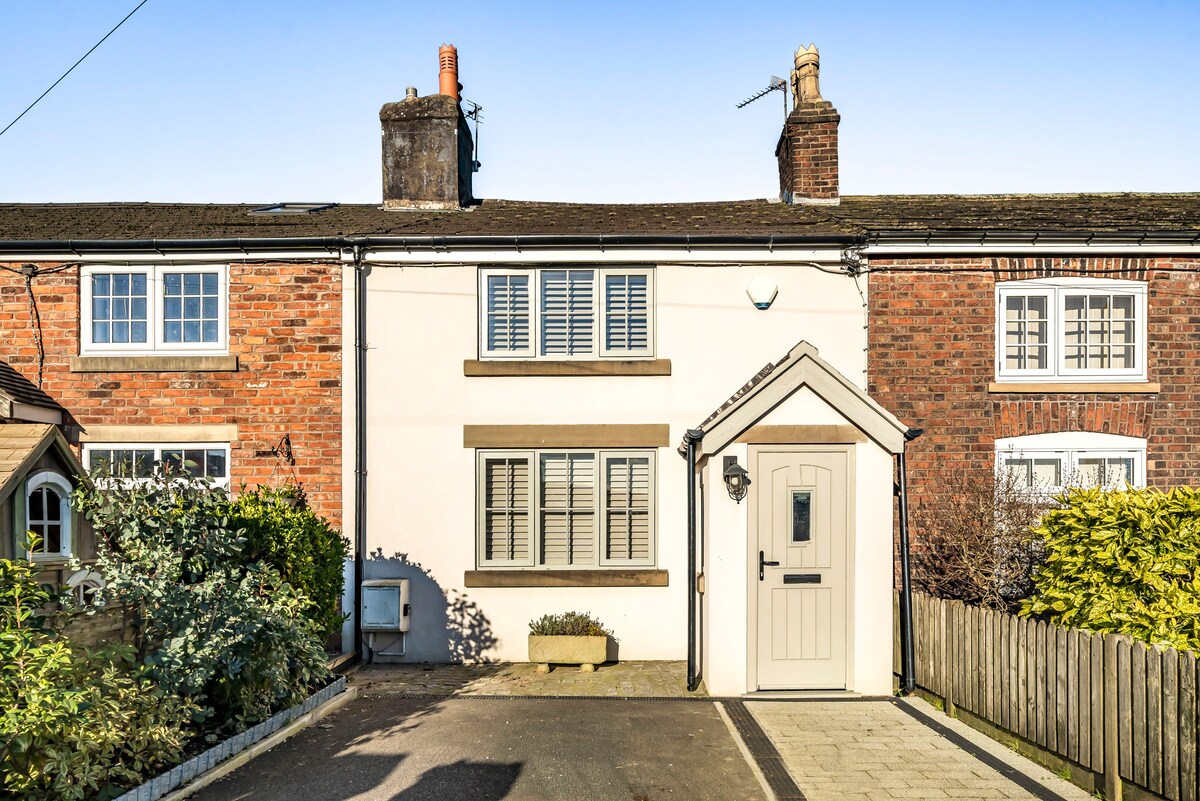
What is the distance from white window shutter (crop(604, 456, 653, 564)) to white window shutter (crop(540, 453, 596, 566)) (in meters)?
0.22

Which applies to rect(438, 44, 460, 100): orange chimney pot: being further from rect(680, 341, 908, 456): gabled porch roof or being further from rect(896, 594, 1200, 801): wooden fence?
rect(896, 594, 1200, 801): wooden fence

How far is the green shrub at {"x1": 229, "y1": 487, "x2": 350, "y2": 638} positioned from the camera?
8.62 meters

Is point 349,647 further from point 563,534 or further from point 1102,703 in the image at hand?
point 1102,703

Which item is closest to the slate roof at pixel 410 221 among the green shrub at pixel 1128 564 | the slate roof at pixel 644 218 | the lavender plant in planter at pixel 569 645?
the slate roof at pixel 644 218

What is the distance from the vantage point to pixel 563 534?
36.7 ft

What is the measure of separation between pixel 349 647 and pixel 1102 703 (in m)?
8.43

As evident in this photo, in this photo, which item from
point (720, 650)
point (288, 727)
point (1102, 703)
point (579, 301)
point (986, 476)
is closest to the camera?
point (1102, 703)

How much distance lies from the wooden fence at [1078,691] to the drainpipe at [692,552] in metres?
2.47

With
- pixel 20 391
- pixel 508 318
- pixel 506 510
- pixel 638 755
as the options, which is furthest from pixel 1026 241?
pixel 20 391

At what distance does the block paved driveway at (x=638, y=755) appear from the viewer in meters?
6.48

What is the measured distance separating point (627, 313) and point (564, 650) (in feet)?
14.6

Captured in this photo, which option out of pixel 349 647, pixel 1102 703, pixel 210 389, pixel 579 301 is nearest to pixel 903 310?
pixel 579 301

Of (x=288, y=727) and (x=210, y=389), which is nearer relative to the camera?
(x=288, y=727)

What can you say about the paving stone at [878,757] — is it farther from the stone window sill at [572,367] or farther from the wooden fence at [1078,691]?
the stone window sill at [572,367]
